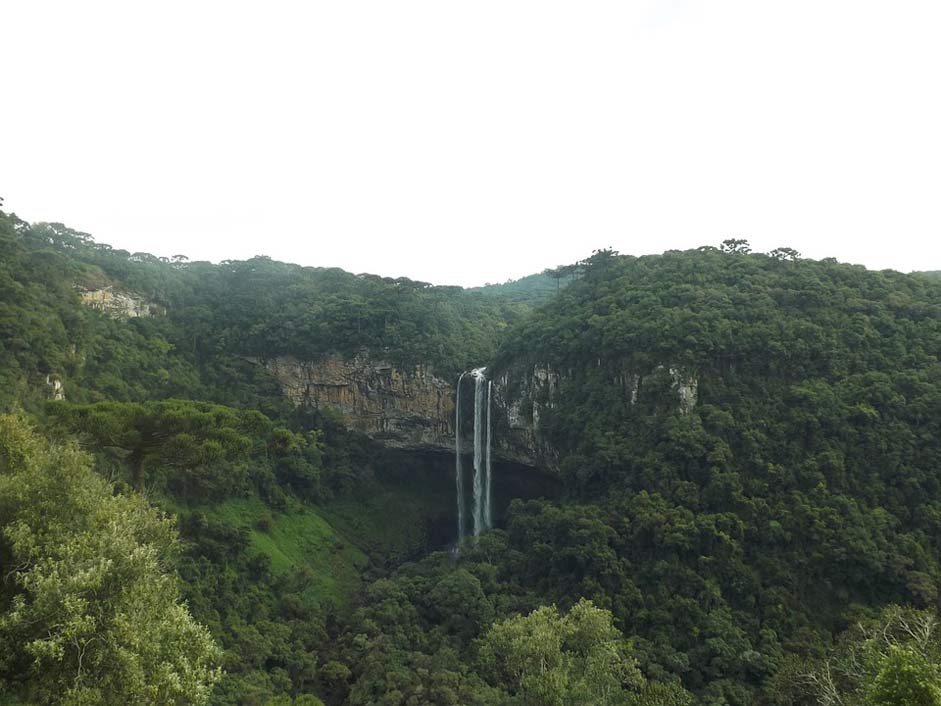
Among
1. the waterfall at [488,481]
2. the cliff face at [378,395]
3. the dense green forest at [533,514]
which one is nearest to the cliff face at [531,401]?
the dense green forest at [533,514]

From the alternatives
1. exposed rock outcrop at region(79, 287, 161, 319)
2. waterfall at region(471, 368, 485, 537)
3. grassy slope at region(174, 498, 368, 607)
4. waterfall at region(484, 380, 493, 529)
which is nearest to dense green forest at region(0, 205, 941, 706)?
grassy slope at region(174, 498, 368, 607)

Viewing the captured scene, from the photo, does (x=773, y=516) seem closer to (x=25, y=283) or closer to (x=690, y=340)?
(x=690, y=340)

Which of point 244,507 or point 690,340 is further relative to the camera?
point 244,507

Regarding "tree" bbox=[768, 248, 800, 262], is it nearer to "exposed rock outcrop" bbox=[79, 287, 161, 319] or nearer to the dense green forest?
the dense green forest

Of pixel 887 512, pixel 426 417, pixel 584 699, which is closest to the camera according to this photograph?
pixel 584 699

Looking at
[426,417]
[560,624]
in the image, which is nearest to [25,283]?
[426,417]

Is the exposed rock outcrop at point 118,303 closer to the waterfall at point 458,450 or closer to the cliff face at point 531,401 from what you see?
the waterfall at point 458,450
